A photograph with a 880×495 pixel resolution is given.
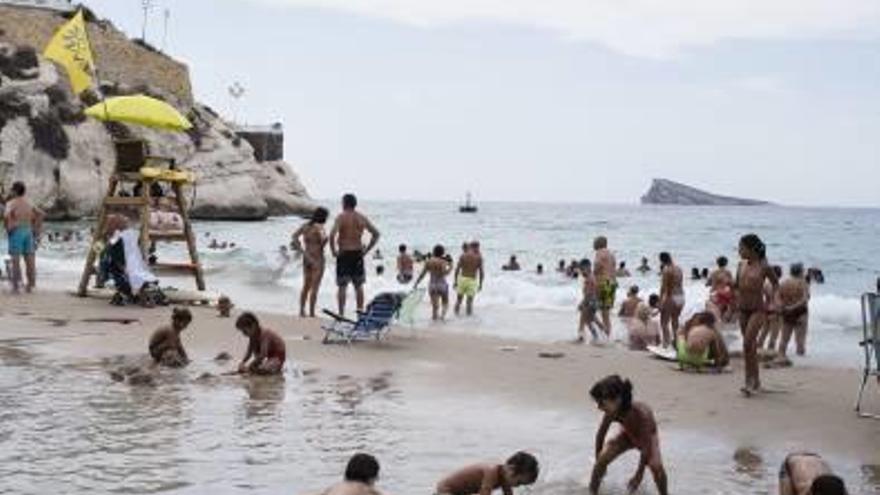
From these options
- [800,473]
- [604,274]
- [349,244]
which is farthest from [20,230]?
[800,473]

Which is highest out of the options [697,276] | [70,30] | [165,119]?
[70,30]

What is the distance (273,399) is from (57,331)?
5.12 meters

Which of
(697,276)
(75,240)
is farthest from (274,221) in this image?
(697,276)

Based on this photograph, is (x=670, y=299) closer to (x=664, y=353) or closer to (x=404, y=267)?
(x=664, y=353)

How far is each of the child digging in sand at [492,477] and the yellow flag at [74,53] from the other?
40.3ft

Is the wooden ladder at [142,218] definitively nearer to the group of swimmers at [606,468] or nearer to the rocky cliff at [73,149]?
the group of swimmers at [606,468]

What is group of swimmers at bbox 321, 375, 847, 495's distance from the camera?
19.3ft

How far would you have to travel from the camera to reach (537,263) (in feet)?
165

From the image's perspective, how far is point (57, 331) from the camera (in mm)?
14164

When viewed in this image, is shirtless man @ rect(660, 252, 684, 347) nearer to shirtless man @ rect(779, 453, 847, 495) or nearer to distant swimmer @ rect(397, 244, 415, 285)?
shirtless man @ rect(779, 453, 847, 495)

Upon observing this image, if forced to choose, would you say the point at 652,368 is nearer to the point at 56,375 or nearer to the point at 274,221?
the point at 56,375

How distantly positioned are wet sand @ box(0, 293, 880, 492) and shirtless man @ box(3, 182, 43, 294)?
5.16ft

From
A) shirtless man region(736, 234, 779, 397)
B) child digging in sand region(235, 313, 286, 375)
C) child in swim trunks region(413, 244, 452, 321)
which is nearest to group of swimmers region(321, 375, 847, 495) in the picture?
shirtless man region(736, 234, 779, 397)

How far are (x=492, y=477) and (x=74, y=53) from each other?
42.4ft
